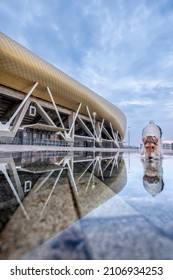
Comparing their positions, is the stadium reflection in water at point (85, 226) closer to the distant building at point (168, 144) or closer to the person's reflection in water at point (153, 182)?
the person's reflection in water at point (153, 182)

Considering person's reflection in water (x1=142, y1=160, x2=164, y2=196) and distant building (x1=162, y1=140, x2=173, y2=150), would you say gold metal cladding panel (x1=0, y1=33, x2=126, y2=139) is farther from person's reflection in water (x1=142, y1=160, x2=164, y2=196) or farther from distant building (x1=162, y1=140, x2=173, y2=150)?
distant building (x1=162, y1=140, x2=173, y2=150)

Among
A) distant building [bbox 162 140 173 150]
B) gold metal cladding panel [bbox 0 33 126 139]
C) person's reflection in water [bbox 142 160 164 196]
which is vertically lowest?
person's reflection in water [bbox 142 160 164 196]

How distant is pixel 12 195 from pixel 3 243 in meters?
1.59

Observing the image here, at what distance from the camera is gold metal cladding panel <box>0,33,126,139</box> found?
18.6 metres

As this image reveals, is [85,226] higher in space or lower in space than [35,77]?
lower

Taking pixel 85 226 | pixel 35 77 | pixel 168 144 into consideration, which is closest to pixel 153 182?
pixel 85 226

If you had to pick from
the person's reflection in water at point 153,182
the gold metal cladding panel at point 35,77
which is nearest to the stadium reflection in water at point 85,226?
the person's reflection in water at point 153,182

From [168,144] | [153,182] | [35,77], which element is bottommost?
[153,182]

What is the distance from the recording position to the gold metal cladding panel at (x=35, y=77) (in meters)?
18.6

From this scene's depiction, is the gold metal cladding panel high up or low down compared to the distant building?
up

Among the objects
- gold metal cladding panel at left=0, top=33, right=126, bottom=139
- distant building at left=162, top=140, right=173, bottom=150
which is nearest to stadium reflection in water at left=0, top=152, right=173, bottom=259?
gold metal cladding panel at left=0, top=33, right=126, bottom=139

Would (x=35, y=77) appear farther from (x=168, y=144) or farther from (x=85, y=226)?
(x=168, y=144)

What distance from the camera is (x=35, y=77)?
22.0 meters
